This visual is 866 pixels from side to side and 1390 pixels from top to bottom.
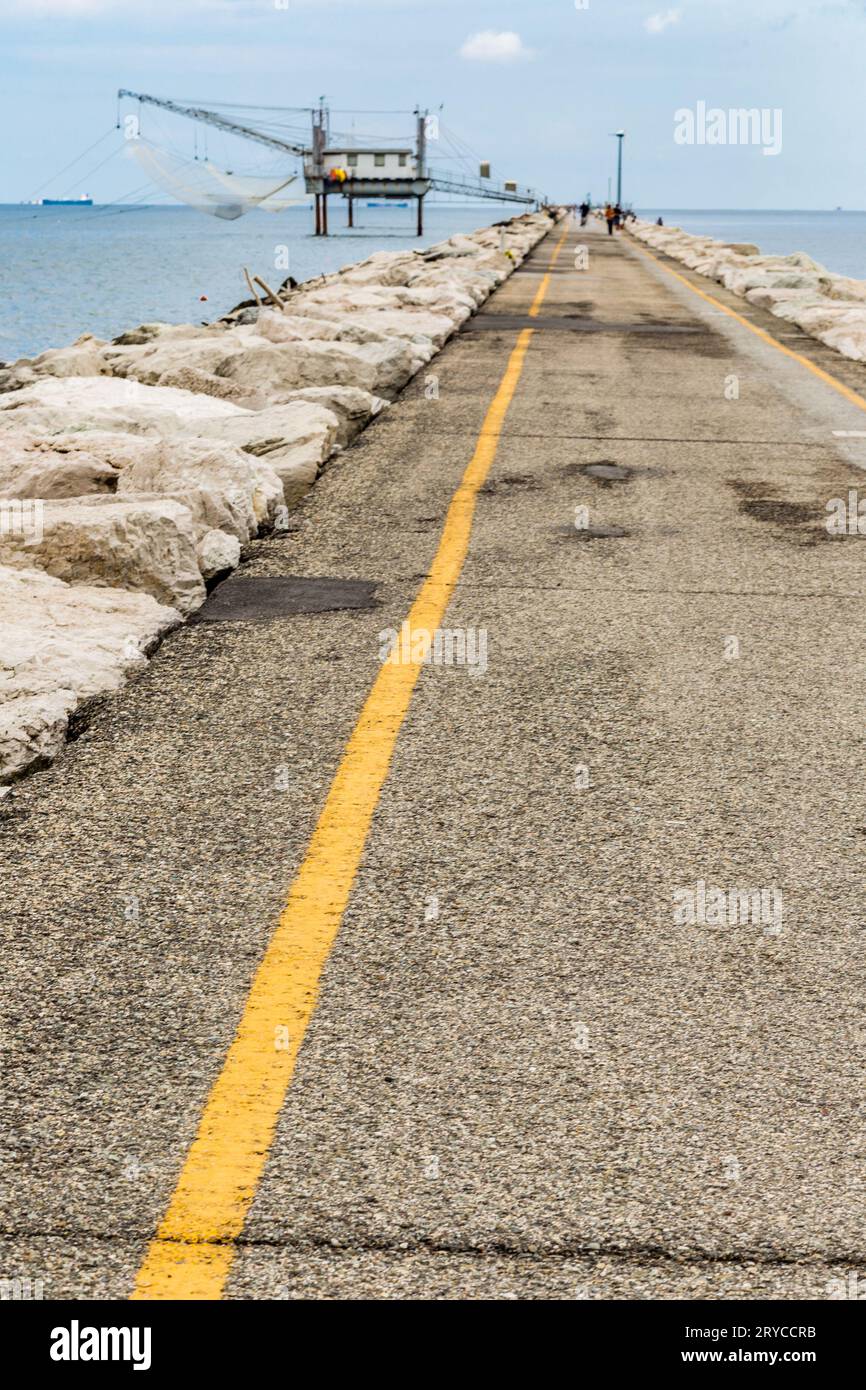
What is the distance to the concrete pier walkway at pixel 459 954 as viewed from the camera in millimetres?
2705

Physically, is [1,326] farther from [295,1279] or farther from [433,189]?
[433,189]

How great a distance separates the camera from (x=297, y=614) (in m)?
6.69

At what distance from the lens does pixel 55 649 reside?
5.62m

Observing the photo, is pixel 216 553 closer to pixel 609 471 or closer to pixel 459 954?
pixel 609 471

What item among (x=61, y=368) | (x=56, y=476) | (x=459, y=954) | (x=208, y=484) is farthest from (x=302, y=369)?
(x=459, y=954)

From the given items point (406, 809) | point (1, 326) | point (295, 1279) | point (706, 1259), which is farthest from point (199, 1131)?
point (1, 326)

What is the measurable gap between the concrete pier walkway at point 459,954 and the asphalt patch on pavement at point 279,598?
10 cm

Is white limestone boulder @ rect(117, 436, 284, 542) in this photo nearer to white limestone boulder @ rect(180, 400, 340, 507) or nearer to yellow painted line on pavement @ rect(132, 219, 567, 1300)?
white limestone boulder @ rect(180, 400, 340, 507)

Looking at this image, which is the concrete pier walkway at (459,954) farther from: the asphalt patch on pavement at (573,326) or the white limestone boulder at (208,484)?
the asphalt patch on pavement at (573,326)

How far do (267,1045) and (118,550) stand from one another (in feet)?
12.7

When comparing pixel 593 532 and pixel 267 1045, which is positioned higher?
pixel 593 532

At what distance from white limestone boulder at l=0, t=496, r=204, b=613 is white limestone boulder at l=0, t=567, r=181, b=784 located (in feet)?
Answer: 0.40

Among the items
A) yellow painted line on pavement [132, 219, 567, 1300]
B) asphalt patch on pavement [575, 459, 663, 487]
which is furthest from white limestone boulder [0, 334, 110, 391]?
yellow painted line on pavement [132, 219, 567, 1300]

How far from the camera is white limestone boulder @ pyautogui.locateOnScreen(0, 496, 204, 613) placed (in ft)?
22.2
